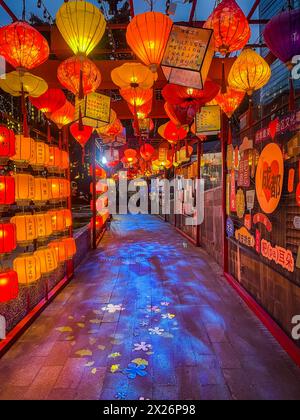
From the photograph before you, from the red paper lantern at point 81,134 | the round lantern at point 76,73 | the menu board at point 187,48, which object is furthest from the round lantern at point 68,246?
the menu board at point 187,48

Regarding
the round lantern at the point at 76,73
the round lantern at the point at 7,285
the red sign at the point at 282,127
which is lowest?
the round lantern at the point at 7,285

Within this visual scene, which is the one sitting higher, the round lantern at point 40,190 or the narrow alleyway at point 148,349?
the round lantern at point 40,190

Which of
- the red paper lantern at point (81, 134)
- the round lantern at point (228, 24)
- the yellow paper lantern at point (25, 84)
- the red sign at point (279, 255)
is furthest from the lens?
the red paper lantern at point (81, 134)

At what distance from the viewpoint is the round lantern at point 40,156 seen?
5591mm

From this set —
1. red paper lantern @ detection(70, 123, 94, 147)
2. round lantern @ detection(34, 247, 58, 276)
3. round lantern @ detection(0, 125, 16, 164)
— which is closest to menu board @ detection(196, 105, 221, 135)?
red paper lantern @ detection(70, 123, 94, 147)

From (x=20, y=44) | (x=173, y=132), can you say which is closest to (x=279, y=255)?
(x=20, y=44)

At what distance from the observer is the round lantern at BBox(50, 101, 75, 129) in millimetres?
6887

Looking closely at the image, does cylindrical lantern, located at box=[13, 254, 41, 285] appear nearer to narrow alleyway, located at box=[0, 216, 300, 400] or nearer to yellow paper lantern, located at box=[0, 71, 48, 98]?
narrow alleyway, located at box=[0, 216, 300, 400]

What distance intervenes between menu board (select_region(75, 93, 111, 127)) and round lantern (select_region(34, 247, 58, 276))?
10.1 feet

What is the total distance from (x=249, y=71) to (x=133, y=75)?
220cm

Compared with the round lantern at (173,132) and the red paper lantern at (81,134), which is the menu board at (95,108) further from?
the round lantern at (173,132)

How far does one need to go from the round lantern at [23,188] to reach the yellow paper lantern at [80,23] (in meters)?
2.15

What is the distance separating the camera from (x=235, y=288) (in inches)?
286
